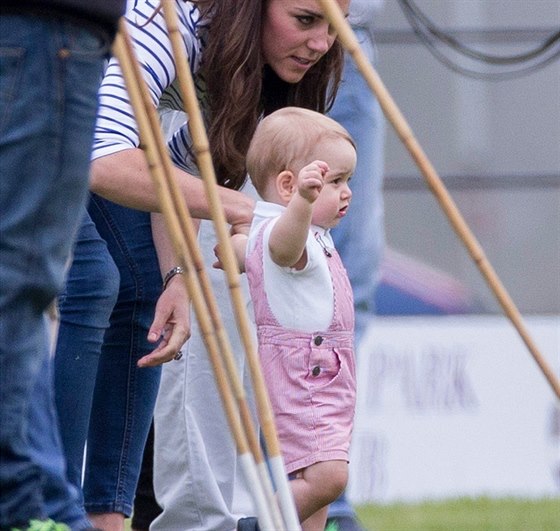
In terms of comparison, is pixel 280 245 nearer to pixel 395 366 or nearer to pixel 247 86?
pixel 247 86

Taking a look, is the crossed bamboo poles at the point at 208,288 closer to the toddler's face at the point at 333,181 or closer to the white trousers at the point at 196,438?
the toddler's face at the point at 333,181

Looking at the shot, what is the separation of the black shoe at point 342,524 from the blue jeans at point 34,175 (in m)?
1.43

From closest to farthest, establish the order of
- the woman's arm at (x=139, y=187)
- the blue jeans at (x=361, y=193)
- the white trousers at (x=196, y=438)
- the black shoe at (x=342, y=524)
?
the woman's arm at (x=139, y=187), the white trousers at (x=196, y=438), the black shoe at (x=342, y=524), the blue jeans at (x=361, y=193)

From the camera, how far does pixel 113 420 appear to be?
304 cm

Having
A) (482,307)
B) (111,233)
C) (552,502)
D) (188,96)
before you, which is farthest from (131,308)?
(482,307)

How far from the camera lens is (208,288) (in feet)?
7.14

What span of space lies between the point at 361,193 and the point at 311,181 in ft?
4.58

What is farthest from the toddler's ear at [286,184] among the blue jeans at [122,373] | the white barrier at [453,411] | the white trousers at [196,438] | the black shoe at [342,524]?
the white barrier at [453,411]

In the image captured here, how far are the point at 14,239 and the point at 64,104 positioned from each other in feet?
0.56

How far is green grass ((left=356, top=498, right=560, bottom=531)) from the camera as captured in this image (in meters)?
4.34

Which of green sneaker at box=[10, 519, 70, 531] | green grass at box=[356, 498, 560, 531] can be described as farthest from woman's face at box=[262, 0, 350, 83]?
green grass at box=[356, 498, 560, 531]

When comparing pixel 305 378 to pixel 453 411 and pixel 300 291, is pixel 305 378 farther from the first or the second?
pixel 453 411

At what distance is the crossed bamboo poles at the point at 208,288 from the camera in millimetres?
2062

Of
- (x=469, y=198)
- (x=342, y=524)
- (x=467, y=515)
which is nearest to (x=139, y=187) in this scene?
(x=342, y=524)
